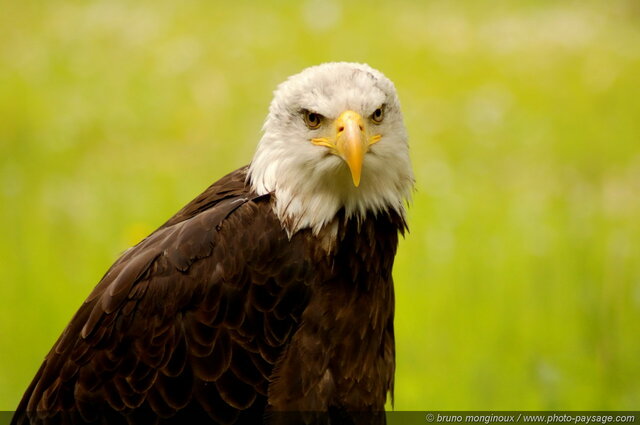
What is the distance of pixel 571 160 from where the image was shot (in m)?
7.09

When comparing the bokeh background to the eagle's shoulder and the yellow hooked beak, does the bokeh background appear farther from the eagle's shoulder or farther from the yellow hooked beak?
the yellow hooked beak

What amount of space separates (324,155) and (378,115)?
0.26m

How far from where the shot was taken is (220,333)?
11.6 ft

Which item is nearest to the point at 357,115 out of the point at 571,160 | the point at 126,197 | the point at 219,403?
the point at 219,403

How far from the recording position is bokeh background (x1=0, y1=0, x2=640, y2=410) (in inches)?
222

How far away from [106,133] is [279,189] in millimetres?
4058

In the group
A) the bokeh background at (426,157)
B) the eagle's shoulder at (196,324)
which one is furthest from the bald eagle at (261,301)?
the bokeh background at (426,157)

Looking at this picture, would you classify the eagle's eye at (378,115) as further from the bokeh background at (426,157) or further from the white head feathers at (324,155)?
the bokeh background at (426,157)

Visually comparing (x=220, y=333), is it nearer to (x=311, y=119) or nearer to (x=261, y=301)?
(x=261, y=301)

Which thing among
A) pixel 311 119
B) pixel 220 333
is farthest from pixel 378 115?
pixel 220 333

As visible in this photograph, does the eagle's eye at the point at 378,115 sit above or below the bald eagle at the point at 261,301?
above

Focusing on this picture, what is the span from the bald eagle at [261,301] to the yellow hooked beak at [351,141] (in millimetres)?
13

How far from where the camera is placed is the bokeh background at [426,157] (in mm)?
5637

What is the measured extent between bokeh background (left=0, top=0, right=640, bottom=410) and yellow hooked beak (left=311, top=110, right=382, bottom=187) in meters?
2.31
